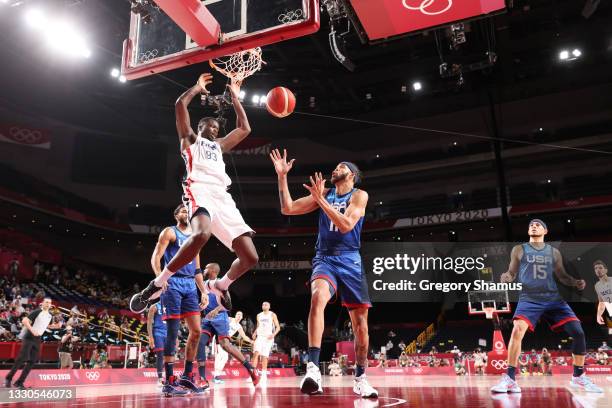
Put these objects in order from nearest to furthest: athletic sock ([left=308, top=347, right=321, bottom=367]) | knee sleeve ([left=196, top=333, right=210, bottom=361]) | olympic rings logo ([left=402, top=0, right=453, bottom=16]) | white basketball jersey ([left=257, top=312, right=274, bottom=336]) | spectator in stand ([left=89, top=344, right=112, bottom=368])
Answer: athletic sock ([left=308, top=347, right=321, bottom=367]) < olympic rings logo ([left=402, top=0, right=453, bottom=16]) < knee sleeve ([left=196, top=333, right=210, bottom=361]) < white basketball jersey ([left=257, top=312, right=274, bottom=336]) < spectator in stand ([left=89, top=344, right=112, bottom=368])

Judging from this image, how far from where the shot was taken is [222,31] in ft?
20.5

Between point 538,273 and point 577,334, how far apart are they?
→ 834 mm

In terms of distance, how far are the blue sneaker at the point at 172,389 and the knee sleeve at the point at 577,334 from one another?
14.4 feet

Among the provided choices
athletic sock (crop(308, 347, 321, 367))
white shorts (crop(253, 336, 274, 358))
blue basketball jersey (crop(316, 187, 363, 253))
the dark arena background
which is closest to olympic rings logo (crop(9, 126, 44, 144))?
the dark arena background

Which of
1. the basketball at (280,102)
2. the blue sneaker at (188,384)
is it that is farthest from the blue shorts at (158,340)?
the basketball at (280,102)

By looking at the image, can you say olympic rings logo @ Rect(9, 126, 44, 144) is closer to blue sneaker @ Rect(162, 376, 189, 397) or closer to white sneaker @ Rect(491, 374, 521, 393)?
blue sneaker @ Rect(162, 376, 189, 397)

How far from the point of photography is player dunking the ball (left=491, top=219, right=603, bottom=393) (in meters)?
5.87

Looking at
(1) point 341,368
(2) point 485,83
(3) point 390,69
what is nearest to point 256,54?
(1) point 341,368

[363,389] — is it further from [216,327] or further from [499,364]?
[499,364]

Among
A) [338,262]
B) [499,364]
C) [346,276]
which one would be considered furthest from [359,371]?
[499,364]

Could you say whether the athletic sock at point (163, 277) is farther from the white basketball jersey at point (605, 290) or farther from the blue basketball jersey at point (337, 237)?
the white basketball jersey at point (605, 290)

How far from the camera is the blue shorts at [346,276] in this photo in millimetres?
4797

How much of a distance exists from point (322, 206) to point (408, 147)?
26.2 meters

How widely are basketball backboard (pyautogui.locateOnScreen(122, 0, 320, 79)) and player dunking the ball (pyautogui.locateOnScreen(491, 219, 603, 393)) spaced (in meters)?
3.68
